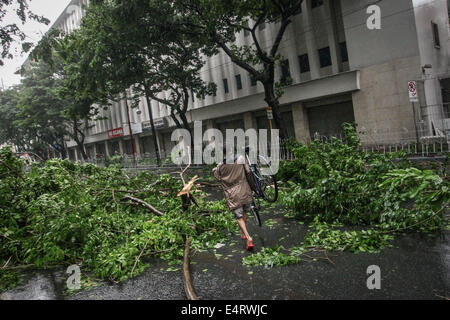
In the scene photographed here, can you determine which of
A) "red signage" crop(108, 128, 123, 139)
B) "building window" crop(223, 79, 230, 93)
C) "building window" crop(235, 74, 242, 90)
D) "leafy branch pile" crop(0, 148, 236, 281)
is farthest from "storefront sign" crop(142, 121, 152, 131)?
"leafy branch pile" crop(0, 148, 236, 281)

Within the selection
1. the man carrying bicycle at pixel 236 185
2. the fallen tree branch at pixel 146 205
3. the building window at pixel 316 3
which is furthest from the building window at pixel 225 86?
the man carrying bicycle at pixel 236 185

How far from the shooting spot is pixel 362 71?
18281 millimetres

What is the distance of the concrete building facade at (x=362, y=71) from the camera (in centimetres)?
1645

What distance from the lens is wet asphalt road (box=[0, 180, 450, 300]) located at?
147 inches

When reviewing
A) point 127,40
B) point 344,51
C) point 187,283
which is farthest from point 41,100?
point 187,283

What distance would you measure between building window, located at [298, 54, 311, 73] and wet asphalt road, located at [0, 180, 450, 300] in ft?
58.9

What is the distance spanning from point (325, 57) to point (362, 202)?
16.3m

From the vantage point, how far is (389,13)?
16.7 meters

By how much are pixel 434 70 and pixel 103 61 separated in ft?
59.9

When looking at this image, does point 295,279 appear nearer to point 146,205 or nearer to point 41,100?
point 146,205

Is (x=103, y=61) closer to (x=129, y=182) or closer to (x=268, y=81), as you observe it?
(x=268, y=81)

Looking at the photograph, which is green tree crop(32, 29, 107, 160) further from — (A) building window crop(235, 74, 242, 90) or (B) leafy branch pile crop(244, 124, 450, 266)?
(A) building window crop(235, 74, 242, 90)
